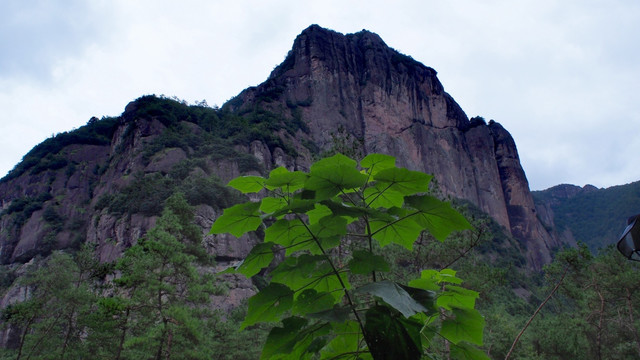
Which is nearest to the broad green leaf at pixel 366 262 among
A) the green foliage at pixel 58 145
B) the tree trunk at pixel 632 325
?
the tree trunk at pixel 632 325

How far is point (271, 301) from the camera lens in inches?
28.9

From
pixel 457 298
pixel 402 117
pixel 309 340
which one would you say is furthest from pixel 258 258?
pixel 402 117

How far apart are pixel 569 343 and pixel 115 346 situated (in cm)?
1695

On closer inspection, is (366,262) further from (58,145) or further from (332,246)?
(58,145)

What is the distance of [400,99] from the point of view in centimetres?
5494

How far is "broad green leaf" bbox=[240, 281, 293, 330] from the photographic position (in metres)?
0.73

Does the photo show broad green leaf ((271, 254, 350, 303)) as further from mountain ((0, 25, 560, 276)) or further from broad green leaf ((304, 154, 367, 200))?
→ mountain ((0, 25, 560, 276))

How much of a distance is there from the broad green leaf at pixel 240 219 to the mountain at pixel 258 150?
9.46m

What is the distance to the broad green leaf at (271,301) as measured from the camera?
0.73m

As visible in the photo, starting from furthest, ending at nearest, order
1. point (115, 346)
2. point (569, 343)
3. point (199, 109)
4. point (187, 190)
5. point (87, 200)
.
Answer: point (199, 109)
point (87, 200)
point (187, 190)
point (569, 343)
point (115, 346)

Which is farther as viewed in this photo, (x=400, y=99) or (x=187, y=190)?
(x=400, y=99)

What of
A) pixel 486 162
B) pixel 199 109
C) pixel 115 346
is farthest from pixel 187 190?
pixel 486 162

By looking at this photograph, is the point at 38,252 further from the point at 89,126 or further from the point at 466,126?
the point at 466,126

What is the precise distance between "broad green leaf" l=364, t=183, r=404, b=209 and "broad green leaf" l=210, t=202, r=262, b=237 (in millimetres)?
238
